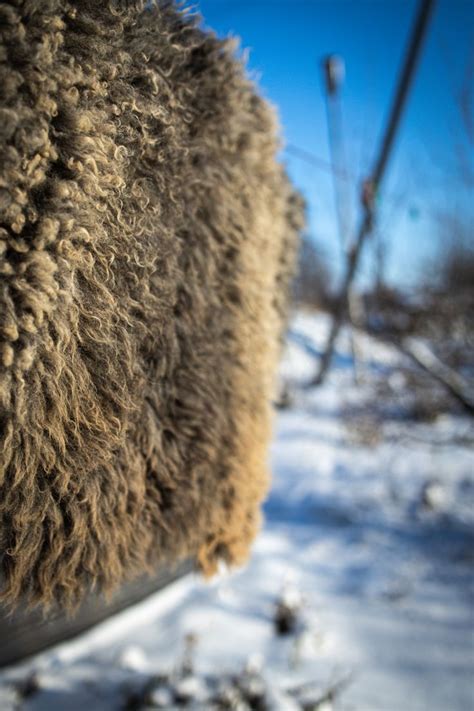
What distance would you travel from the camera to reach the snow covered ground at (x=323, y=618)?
1336 millimetres

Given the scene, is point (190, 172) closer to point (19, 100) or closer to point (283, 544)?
point (19, 100)

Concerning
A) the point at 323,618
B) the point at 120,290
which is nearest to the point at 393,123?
the point at 120,290

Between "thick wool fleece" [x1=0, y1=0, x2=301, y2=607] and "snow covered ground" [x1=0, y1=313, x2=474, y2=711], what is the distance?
79 cm

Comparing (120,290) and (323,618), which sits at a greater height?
(120,290)

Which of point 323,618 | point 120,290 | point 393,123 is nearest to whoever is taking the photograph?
point 120,290

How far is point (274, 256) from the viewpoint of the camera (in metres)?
1.13

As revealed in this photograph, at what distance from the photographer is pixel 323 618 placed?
180cm

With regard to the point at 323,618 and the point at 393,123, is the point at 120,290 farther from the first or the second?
the point at 393,123

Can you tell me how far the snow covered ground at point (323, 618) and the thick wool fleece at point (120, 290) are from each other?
2.60 ft

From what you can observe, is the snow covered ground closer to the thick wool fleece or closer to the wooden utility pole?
the thick wool fleece

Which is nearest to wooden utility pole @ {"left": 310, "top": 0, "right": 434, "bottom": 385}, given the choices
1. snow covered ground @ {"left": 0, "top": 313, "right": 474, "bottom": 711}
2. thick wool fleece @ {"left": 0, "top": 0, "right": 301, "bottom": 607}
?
snow covered ground @ {"left": 0, "top": 313, "right": 474, "bottom": 711}

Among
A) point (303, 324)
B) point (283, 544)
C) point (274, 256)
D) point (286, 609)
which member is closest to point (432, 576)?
point (283, 544)

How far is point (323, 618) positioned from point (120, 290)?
1838 millimetres

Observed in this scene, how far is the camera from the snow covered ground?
4.38 feet
